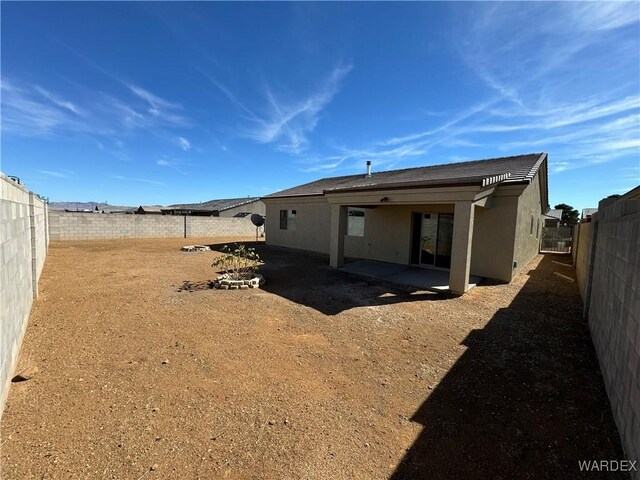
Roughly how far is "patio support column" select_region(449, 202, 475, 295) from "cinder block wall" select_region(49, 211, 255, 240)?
21.0m

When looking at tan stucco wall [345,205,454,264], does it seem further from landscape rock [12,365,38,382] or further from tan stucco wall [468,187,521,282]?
landscape rock [12,365,38,382]

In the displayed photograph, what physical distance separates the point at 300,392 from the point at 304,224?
41.3 ft

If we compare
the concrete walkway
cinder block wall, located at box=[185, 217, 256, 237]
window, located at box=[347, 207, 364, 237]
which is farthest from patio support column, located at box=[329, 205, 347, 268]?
cinder block wall, located at box=[185, 217, 256, 237]

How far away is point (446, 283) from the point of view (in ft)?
28.2

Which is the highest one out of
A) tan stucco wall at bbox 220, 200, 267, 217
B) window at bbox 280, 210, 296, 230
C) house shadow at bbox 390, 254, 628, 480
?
tan stucco wall at bbox 220, 200, 267, 217

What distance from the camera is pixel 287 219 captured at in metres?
17.0

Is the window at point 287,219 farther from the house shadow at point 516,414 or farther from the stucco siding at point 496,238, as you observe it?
the house shadow at point 516,414

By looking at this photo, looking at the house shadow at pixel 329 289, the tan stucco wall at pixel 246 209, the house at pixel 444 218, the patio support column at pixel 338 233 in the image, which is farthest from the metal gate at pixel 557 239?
the tan stucco wall at pixel 246 209

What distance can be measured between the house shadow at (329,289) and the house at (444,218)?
1125mm

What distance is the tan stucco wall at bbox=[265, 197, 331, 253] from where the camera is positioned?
14.6 meters

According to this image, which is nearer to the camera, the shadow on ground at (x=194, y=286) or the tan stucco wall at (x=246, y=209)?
the shadow on ground at (x=194, y=286)

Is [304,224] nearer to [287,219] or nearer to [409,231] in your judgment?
[287,219]

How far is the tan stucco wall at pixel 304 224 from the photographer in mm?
14641

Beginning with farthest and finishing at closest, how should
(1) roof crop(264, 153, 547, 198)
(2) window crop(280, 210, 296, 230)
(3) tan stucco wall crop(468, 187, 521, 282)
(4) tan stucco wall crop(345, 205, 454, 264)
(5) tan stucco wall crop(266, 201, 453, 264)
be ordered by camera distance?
(2) window crop(280, 210, 296, 230)
(5) tan stucco wall crop(266, 201, 453, 264)
(4) tan stucco wall crop(345, 205, 454, 264)
(3) tan stucco wall crop(468, 187, 521, 282)
(1) roof crop(264, 153, 547, 198)
